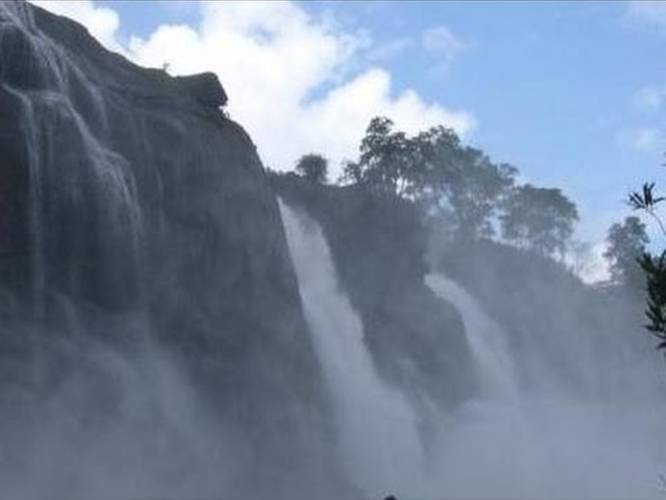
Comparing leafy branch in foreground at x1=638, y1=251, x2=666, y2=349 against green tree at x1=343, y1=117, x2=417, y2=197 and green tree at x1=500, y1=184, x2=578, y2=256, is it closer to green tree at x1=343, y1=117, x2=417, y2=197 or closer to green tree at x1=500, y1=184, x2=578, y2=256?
green tree at x1=343, y1=117, x2=417, y2=197

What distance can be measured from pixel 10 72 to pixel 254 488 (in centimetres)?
1222

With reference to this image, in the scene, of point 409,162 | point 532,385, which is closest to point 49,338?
point 532,385

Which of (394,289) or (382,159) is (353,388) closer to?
(394,289)

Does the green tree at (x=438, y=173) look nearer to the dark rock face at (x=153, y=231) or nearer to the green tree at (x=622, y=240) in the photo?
the green tree at (x=622, y=240)

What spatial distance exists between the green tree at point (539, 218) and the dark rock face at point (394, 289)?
39620 mm

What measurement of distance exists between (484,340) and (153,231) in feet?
88.8

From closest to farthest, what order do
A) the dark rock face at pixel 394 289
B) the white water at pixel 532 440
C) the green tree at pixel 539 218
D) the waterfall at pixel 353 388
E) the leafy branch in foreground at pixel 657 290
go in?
the leafy branch in foreground at pixel 657 290, the waterfall at pixel 353 388, the white water at pixel 532 440, the dark rock face at pixel 394 289, the green tree at pixel 539 218

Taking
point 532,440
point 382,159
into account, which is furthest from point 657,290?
point 382,159

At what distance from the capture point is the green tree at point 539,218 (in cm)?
8850

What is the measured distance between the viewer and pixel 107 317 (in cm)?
2759

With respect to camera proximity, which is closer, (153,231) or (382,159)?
(153,231)

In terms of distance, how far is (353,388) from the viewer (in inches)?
1561

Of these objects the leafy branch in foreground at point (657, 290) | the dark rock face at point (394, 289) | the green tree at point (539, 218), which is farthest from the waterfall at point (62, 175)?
the green tree at point (539, 218)

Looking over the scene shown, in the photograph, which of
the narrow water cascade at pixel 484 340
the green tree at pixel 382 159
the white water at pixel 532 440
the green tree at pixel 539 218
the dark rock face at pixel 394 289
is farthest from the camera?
the green tree at pixel 539 218
